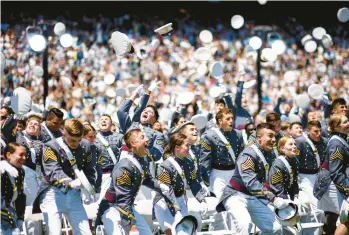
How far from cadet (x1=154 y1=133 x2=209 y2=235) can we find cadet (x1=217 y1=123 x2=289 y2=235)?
362 mm

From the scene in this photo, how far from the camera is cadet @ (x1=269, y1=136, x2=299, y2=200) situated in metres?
9.00

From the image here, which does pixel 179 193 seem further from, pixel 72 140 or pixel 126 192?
pixel 72 140

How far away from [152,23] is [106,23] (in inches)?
62.7

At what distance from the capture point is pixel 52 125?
9398 millimetres

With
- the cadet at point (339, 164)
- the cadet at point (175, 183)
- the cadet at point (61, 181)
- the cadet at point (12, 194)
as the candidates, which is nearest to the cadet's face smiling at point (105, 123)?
the cadet at point (175, 183)

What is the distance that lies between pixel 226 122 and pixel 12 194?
3891 millimetres

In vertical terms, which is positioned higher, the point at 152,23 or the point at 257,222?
the point at 152,23

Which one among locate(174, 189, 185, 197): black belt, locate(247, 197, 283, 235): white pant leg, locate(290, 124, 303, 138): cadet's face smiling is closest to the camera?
locate(247, 197, 283, 235): white pant leg

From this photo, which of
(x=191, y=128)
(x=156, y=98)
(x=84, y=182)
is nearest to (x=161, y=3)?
(x=156, y=98)

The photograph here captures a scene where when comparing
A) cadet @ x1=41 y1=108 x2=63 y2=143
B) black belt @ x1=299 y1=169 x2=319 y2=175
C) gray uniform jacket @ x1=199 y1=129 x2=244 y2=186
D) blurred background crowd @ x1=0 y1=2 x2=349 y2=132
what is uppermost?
blurred background crowd @ x1=0 y1=2 x2=349 y2=132

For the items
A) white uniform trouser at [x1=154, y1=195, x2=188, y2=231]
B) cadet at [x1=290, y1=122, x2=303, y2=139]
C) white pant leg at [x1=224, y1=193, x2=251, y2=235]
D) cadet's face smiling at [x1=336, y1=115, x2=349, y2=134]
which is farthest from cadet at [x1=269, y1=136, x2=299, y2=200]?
cadet at [x1=290, y1=122, x2=303, y2=139]

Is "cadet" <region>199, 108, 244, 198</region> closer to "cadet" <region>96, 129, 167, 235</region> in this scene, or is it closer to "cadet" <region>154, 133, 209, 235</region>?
"cadet" <region>154, 133, 209, 235</region>

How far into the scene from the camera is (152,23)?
28062 mm

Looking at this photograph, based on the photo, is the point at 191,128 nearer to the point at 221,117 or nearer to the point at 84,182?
the point at 221,117
